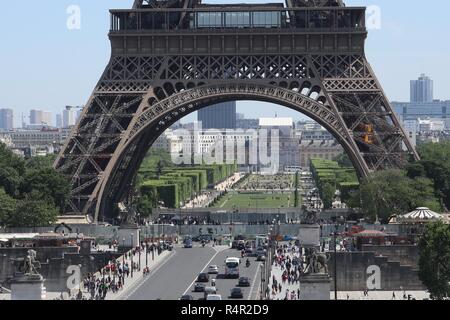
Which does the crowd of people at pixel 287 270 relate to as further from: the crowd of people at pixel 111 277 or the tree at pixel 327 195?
the tree at pixel 327 195

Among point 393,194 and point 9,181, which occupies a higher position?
point 9,181

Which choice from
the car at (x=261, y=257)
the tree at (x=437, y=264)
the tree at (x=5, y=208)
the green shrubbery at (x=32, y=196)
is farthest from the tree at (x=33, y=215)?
the tree at (x=437, y=264)

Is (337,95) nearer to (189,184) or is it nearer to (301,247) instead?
(301,247)

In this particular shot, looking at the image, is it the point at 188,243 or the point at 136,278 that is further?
the point at 188,243

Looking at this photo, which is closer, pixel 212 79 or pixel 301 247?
pixel 301 247

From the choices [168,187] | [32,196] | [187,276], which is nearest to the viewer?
[187,276]

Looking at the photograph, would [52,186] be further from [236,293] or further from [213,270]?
[236,293]

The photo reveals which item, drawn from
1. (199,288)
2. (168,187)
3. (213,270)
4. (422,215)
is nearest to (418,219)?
(422,215)

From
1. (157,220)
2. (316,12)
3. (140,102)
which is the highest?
(316,12)
